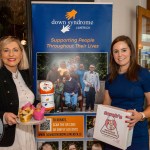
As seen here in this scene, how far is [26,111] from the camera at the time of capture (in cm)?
166

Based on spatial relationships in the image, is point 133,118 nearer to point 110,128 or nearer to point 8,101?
point 110,128

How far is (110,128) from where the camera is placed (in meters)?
1.74

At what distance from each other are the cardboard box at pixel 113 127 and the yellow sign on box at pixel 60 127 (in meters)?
0.72

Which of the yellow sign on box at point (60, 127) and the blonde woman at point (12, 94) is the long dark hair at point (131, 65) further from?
the yellow sign on box at point (60, 127)

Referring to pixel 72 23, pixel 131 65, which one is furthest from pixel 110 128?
pixel 72 23

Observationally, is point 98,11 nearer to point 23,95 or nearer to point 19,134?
point 23,95

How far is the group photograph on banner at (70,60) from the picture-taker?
2.45 metres

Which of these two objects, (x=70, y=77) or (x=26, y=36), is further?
(x=26, y=36)

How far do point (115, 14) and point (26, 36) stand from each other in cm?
126

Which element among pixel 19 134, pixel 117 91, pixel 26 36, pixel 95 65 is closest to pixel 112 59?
pixel 117 91

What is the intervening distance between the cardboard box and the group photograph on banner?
726mm

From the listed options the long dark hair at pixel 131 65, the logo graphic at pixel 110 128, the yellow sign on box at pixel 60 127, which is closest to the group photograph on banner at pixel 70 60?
the yellow sign on box at pixel 60 127

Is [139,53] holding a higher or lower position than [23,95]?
higher

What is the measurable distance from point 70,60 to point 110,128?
0.99m
